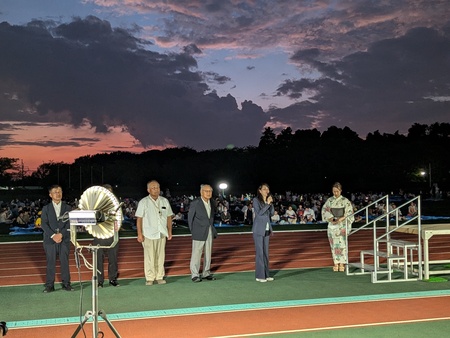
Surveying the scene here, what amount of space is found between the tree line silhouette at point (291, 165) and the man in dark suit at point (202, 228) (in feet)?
178

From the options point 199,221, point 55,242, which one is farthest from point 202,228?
point 55,242

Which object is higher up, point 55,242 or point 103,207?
point 103,207

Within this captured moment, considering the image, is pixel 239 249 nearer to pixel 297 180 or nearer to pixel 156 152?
pixel 297 180

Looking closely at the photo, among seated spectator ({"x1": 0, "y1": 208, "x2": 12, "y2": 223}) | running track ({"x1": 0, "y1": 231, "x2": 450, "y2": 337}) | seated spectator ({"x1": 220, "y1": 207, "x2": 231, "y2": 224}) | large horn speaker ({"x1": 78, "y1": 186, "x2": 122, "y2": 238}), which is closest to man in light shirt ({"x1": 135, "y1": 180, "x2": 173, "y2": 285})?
running track ({"x1": 0, "y1": 231, "x2": 450, "y2": 337})

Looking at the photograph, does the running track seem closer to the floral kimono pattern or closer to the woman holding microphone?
the floral kimono pattern

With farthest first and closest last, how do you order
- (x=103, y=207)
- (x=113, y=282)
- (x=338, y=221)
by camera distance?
1. (x=338, y=221)
2. (x=113, y=282)
3. (x=103, y=207)

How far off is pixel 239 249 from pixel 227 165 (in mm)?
88351

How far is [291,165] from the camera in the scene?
3647 inches

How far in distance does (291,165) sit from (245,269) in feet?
266

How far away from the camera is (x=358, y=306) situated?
26.7ft

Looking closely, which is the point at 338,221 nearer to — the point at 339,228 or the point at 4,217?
the point at 339,228

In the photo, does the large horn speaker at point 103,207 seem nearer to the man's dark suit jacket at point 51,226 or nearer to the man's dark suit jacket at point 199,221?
the man's dark suit jacket at point 51,226

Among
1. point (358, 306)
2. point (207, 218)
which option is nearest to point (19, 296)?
point (207, 218)

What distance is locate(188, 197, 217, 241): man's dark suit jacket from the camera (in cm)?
1070
